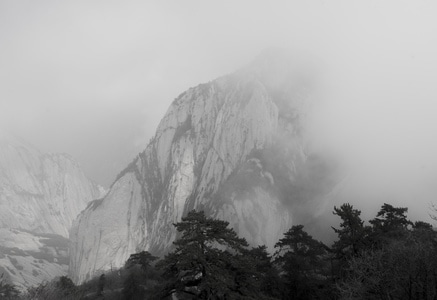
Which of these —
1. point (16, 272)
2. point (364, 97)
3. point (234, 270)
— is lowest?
point (234, 270)

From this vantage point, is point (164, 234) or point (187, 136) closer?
point (164, 234)

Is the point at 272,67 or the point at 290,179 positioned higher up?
the point at 272,67

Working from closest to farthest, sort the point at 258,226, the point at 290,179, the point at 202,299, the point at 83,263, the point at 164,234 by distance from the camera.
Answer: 1. the point at 202,299
2. the point at 258,226
3. the point at 290,179
4. the point at 164,234
5. the point at 83,263

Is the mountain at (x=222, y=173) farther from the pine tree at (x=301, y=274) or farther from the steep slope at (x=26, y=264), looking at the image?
the pine tree at (x=301, y=274)

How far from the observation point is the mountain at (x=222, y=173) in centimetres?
11800

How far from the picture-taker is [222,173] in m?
134

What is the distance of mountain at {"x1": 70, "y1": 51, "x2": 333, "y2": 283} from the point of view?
118 meters

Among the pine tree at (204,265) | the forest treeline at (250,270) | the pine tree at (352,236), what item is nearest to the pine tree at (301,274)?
the forest treeline at (250,270)

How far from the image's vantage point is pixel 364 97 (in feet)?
455

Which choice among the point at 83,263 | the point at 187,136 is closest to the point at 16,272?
the point at 83,263

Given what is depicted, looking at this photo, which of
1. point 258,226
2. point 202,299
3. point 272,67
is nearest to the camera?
point 202,299

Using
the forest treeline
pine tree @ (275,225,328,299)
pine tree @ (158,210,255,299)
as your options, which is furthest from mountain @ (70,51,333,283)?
pine tree @ (158,210,255,299)

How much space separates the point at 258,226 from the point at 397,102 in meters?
69.6

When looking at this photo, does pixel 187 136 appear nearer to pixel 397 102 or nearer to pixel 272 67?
pixel 272 67
